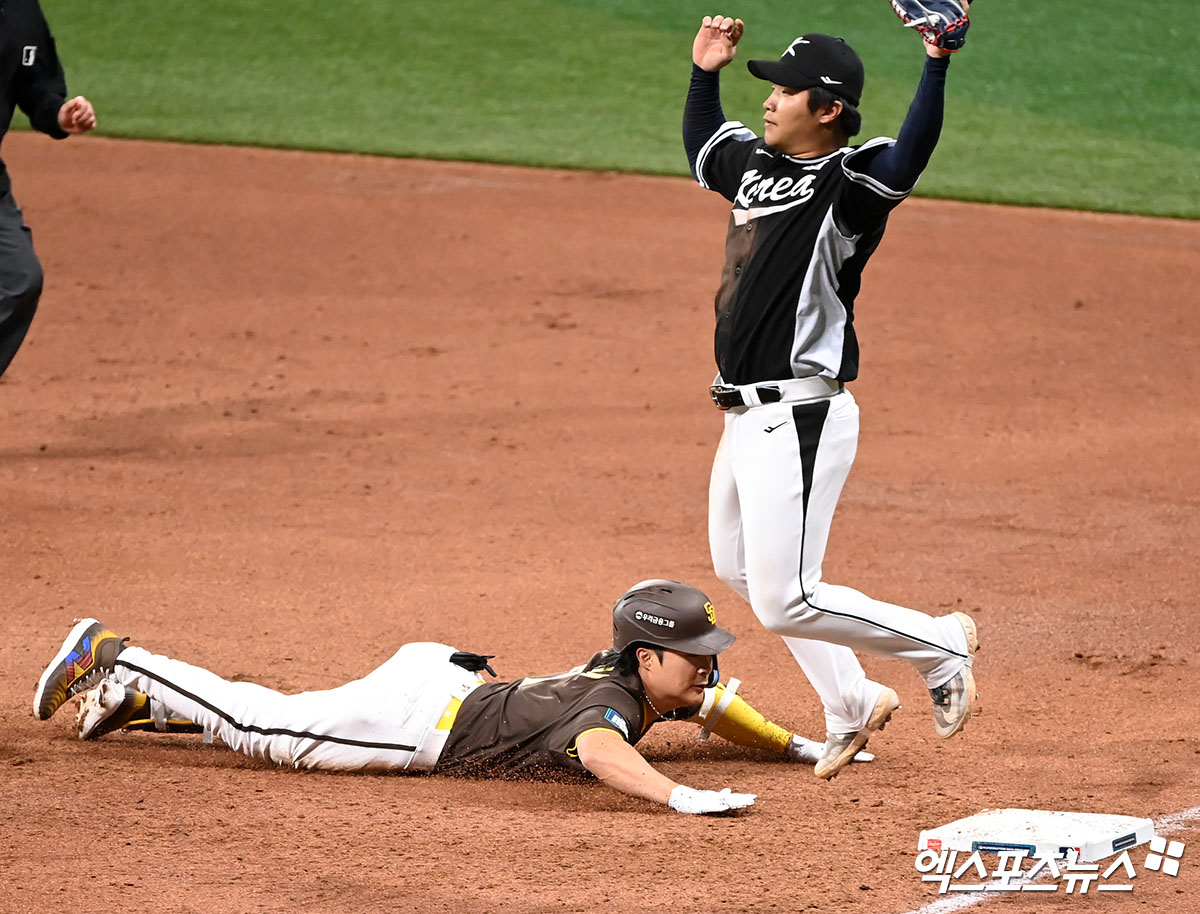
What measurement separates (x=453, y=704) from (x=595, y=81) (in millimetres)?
12497

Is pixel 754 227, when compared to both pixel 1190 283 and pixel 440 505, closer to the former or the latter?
pixel 440 505

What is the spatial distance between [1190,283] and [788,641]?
8.21 metres

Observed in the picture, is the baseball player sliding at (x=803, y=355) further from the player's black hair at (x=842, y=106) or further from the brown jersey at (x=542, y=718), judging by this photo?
the brown jersey at (x=542, y=718)

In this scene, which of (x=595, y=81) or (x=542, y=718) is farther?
(x=595, y=81)

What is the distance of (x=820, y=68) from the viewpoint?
438cm

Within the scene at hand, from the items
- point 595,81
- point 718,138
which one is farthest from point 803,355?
point 595,81

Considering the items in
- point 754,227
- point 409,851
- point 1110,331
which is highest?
point 754,227

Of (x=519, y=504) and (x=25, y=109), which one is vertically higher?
(x=25, y=109)

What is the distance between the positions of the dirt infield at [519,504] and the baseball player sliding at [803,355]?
1.70 feet

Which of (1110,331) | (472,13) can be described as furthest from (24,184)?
(1110,331)

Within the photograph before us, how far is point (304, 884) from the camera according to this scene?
384 cm

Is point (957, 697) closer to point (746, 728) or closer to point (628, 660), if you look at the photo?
point (746, 728)

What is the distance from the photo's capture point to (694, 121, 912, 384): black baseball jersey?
4.38 metres

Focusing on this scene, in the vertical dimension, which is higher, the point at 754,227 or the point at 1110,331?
the point at 754,227
